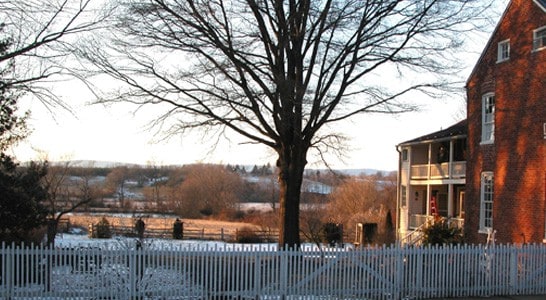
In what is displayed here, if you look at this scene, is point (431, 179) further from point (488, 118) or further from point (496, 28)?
point (496, 28)

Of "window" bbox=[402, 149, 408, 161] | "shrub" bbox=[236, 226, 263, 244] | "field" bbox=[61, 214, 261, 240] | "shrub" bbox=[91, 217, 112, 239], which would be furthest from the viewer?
"field" bbox=[61, 214, 261, 240]

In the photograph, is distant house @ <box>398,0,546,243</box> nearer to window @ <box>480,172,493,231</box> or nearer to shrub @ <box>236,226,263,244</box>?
window @ <box>480,172,493,231</box>

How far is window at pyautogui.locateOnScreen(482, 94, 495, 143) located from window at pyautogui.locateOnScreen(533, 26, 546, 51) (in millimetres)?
2903

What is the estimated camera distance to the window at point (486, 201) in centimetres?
2284

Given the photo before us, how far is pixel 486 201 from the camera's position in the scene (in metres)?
23.0

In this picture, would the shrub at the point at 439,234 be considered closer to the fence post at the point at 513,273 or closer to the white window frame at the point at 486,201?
the white window frame at the point at 486,201

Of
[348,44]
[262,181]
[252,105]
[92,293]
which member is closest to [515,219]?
[348,44]

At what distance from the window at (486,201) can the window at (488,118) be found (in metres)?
1.47

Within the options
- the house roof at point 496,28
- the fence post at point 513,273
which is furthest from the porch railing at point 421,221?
the fence post at point 513,273

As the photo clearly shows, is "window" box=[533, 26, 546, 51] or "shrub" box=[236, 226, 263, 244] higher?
"window" box=[533, 26, 546, 51]

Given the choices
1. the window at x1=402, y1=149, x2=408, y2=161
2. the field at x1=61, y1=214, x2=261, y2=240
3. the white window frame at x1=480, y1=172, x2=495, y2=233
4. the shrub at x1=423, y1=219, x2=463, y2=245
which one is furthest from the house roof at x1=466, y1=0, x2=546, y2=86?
the field at x1=61, y1=214, x2=261, y2=240

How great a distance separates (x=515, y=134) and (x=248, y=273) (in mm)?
12763

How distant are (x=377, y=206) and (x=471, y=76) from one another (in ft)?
114

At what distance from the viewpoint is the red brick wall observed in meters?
19.8
